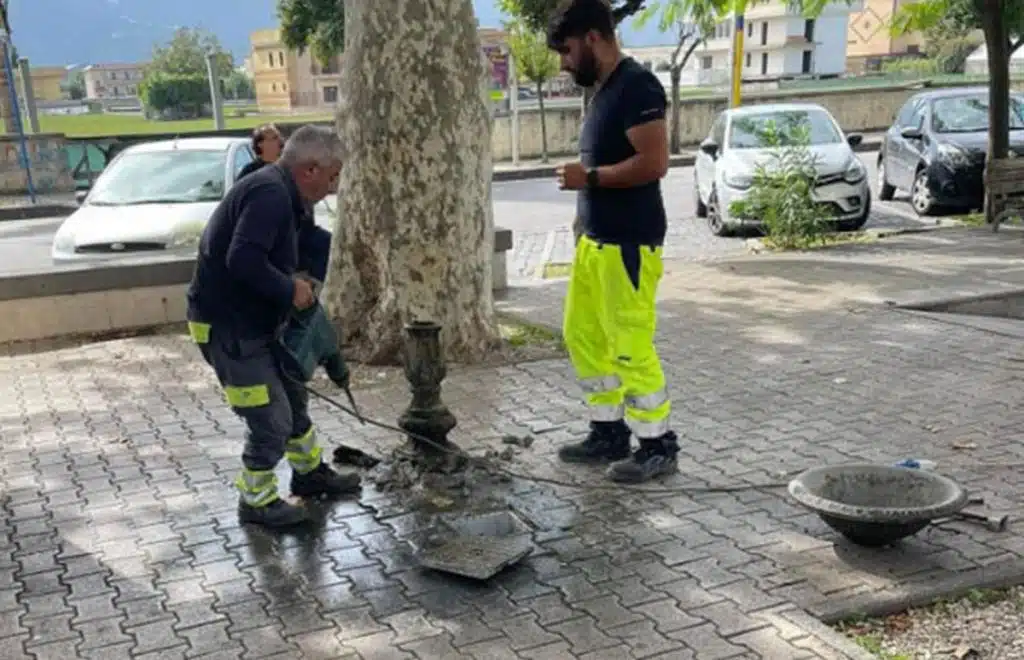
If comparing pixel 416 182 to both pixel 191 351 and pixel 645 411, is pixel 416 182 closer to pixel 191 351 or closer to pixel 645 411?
pixel 191 351

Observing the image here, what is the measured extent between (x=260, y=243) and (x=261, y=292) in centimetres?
19

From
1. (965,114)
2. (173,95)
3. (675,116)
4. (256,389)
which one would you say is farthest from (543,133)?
(173,95)

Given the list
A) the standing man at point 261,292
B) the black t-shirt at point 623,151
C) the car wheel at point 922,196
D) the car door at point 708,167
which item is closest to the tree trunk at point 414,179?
the black t-shirt at point 623,151

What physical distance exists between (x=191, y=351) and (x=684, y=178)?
15497mm

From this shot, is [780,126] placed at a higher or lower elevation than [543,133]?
higher

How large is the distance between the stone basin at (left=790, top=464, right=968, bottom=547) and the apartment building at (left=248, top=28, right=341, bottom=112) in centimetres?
6742

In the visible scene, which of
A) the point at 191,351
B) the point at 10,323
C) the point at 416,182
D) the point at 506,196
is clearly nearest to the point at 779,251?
the point at 416,182

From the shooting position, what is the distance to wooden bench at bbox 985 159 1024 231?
11500mm

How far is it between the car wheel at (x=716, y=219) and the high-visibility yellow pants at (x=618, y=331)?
870cm

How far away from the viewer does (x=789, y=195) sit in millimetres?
11227

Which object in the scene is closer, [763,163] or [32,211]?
[763,163]

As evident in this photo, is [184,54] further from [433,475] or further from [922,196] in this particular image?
[433,475]

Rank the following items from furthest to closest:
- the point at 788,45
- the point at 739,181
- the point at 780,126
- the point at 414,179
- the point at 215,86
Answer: the point at 788,45
the point at 215,86
the point at 780,126
the point at 739,181
the point at 414,179

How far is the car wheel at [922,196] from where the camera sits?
13.6 meters
